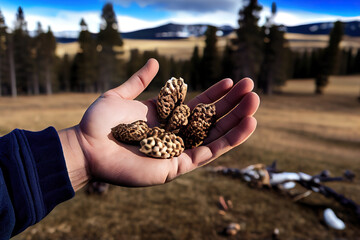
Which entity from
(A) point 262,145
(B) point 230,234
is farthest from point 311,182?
(A) point 262,145

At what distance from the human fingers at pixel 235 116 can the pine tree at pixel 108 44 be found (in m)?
39.4

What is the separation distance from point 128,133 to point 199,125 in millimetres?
928

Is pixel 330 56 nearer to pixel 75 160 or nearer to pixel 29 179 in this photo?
pixel 75 160

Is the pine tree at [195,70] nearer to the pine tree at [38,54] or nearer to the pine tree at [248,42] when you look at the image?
the pine tree at [248,42]

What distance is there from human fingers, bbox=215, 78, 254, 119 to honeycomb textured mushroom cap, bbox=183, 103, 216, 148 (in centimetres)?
20

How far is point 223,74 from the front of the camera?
43.3 metres

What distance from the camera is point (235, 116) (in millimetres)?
3471

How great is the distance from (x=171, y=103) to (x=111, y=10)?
39.8 meters

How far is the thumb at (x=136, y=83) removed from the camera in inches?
→ 138

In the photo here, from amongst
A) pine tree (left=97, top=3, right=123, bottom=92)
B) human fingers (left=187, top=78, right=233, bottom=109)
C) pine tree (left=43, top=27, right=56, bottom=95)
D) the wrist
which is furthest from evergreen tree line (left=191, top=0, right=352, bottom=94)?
the wrist

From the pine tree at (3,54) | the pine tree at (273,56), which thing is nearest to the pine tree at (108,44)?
the pine tree at (3,54)

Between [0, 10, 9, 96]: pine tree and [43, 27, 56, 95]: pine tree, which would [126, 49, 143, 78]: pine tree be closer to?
[43, 27, 56, 95]: pine tree

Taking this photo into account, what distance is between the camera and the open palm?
9.07 ft

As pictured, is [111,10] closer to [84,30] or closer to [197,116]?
[84,30]
